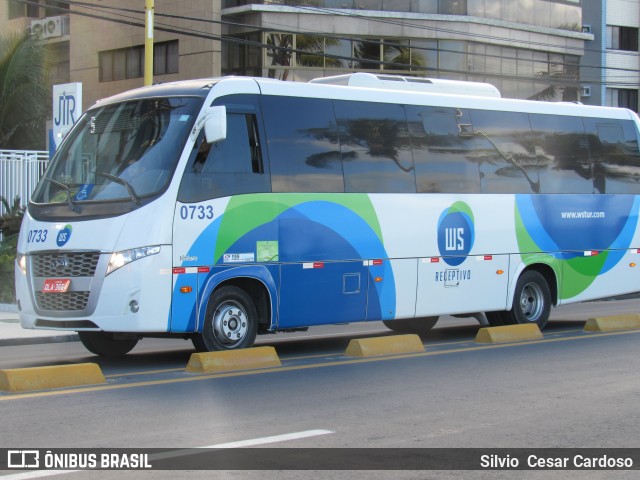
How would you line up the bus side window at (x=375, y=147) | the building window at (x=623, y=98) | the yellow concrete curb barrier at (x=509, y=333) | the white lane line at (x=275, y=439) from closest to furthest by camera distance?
the white lane line at (x=275, y=439) → the bus side window at (x=375, y=147) → the yellow concrete curb barrier at (x=509, y=333) → the building window at (x=623, y=98)

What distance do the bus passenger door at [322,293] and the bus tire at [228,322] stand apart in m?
0.42

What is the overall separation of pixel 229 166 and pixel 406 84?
3.82 m

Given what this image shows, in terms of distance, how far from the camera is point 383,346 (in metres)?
13.4

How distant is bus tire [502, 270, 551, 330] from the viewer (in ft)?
54.6

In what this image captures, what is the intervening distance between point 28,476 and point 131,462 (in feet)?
2.37

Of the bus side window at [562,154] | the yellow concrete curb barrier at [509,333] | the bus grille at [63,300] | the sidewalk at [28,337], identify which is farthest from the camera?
the bus side window at [562,154]

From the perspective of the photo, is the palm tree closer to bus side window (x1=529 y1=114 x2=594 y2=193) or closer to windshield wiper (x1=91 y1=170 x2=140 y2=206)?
bus side window (x1=529 y1=114 x2=594 y2=193)

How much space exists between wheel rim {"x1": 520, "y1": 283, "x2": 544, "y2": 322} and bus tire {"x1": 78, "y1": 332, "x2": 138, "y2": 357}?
634 centimetres

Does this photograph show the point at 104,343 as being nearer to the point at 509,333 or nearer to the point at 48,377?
the point at 48,377

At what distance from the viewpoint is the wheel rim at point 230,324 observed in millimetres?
12703

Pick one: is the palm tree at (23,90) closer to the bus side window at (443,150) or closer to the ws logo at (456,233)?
the bus side window at (443,150)

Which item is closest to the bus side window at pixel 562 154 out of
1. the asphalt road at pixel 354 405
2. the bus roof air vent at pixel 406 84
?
the bus roof air vent at pixel 406 84

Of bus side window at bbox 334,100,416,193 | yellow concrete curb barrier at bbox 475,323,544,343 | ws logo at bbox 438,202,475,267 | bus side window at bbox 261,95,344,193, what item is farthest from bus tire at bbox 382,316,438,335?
bus side window at bbox 261,95,344,193

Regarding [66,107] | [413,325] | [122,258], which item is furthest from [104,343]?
[66,107]
